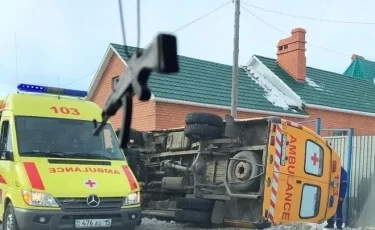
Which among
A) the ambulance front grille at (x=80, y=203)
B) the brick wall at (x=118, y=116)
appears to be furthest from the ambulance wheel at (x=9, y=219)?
the brick wall at (x=118, y=116)

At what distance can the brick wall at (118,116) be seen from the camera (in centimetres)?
1819

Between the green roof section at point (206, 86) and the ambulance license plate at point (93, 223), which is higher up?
the green roof section at point (206, 86)

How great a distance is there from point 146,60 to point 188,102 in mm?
16030

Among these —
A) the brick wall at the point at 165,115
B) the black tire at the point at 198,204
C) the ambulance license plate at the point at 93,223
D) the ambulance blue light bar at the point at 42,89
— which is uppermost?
the brick wall at the point at 165,115

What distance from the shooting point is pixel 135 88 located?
8.63 feet

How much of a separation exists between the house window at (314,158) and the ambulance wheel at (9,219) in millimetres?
4767

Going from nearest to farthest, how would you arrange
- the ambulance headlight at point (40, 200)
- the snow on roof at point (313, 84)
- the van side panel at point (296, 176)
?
the ambulance headlight at point (40, 200), the van side panel at point (296, 176), the snow on roof at point (313, 84)

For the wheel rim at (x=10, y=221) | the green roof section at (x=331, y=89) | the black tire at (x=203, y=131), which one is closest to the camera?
the wheel rim at (x=10, y=221)

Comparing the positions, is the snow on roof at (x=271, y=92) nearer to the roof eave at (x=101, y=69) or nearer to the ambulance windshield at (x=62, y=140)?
the roof eave at (x=101, y=69)

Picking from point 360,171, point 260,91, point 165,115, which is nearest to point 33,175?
point 360,171

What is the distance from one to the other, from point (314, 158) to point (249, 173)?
1326 millimetres

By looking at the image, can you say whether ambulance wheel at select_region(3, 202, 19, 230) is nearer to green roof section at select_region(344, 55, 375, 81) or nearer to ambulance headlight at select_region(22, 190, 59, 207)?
ambulance headlight at select_region(22, 190, 59, 207)

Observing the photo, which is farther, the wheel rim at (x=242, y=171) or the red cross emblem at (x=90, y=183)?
the wheel rim at (x=242, y=171)

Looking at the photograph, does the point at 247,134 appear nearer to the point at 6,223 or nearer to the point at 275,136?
the point at 275,136
